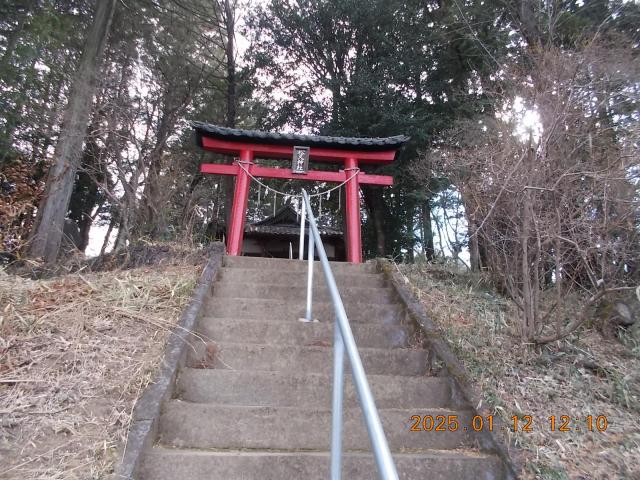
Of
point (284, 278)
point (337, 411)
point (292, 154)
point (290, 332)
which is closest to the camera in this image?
point (337, 411)

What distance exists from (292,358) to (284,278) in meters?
1.36

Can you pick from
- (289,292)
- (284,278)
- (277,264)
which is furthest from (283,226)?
(289,292)

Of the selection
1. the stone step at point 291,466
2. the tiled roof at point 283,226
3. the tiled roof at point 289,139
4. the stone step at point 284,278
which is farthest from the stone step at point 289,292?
the tiled roof at point 283,226

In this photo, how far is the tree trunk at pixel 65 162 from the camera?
7.26 m

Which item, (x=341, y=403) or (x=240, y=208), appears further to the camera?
(x=240, y=208)

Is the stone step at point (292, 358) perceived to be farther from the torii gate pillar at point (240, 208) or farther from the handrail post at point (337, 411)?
the torii gate pillar at point (240, 208)

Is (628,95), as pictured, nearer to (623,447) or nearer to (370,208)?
(623,447)

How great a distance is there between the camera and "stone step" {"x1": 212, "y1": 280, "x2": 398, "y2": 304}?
3.81 m

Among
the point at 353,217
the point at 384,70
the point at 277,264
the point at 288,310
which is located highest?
the point at 384,70

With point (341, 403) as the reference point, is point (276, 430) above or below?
below

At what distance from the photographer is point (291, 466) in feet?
6.56

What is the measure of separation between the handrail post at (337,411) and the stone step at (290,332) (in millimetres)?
1528

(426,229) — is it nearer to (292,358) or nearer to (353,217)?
(353,217)

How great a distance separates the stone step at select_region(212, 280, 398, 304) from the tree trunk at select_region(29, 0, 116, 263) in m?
4.78
